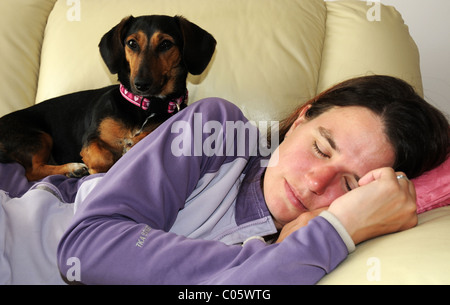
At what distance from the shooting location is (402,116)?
1.22 m

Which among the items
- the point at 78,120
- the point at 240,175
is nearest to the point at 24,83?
the point at 78,120

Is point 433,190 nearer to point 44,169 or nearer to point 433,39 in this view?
point 433,39

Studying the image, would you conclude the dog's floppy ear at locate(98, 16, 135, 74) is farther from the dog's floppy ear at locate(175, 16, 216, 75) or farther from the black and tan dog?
the dog's floppy ear at locate(175, 16, 216, 75)

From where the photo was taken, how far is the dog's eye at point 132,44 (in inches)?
75.0

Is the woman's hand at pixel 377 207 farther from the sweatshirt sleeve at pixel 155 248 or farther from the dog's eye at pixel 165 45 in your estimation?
the dog's eye at pixel 165 45

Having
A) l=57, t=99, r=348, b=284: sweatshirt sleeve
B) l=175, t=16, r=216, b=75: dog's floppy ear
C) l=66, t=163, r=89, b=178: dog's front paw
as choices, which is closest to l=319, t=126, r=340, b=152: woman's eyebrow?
l=57, t=99, r=348, b=284: sweatshirt sleeve

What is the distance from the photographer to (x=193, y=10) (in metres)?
2.05

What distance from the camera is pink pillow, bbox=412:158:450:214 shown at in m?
1.30

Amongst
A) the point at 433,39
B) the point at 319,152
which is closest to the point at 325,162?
the point at 319,152

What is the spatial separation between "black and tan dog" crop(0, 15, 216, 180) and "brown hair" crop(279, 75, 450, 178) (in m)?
0.70

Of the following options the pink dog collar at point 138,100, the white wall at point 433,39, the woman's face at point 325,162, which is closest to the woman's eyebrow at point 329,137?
the woman's face at point 325,162

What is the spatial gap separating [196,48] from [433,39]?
120 cm
